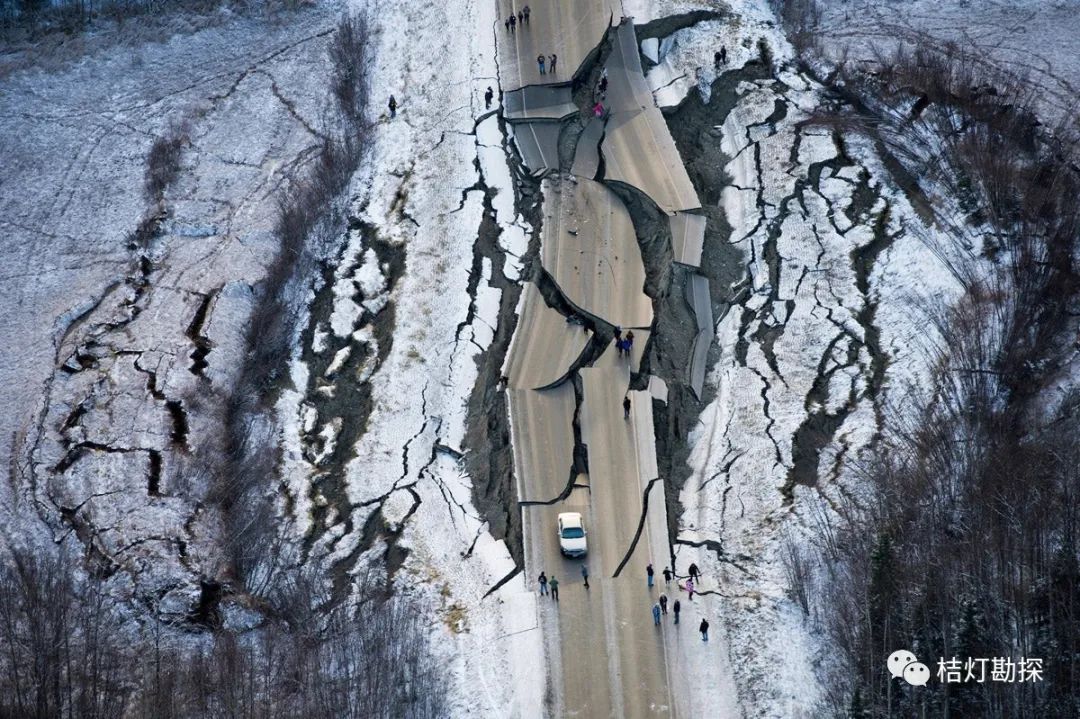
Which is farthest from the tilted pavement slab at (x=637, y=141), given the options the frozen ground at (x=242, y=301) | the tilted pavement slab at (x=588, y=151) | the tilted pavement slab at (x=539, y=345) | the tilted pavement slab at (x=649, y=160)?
the tilted pavement slab at (x=539, y=345)

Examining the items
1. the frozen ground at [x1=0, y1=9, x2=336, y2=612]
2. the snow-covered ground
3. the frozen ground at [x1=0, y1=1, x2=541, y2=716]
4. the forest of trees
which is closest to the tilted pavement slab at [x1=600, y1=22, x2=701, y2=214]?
the snow-covered ground

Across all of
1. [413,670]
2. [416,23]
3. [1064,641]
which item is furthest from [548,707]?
[416,23]

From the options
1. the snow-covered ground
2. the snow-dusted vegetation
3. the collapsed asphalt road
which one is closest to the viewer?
the snow-dusted vegetation

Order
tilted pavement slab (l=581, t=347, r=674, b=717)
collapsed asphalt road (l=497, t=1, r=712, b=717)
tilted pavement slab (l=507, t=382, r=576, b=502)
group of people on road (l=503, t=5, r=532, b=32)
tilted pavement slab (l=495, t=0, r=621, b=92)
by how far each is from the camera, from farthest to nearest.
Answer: group of people on road (l=503, t=5, r=532, b=32), tilted pavement slab (l=495, t=0, r=621, b=92), tilted pavement slab (l=507, t=382, r=576, b=502), collapsed asphalt road (l=497, t=1, r=712, b=717), tilted pavement slab (l=581, t=347, r=674, b=717)

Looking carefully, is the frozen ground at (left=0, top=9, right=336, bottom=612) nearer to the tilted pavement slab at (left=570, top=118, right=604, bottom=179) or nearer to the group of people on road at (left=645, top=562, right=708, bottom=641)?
the tilted pavement slab at (left=570, top=118, right=604, bottom=179)

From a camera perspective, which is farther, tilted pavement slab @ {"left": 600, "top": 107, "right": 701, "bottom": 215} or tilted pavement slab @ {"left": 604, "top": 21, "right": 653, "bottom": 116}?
tilted pavement slab @ {"left": 604, "top": 21, "right": 653, "bottom": 116}

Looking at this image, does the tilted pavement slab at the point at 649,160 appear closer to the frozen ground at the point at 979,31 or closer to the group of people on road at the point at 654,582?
the frozen ground at the point at 979,31
